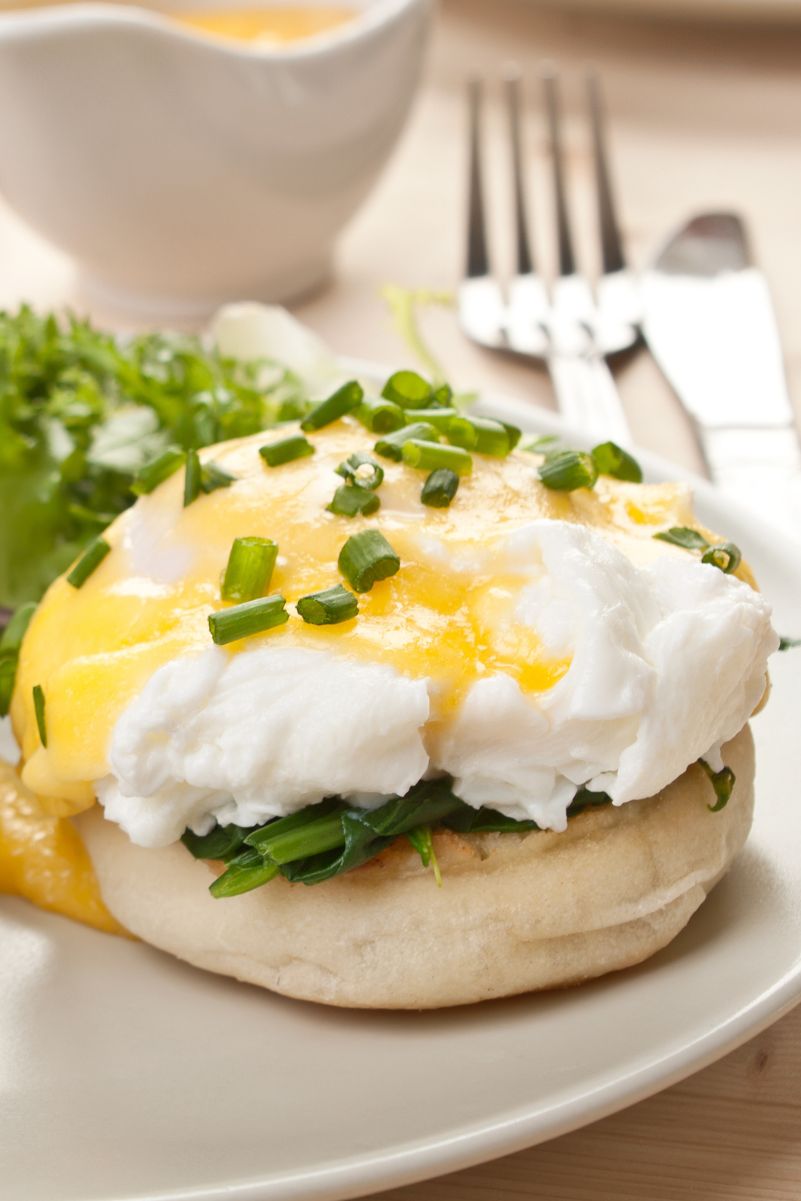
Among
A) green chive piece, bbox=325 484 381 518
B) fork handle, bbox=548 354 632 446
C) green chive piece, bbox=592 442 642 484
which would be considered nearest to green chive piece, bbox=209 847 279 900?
green chive piece, bbox=325 484 381 518

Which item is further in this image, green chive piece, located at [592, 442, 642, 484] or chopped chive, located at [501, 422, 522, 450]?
green chive piece, located at [592, 442, 642, 484]

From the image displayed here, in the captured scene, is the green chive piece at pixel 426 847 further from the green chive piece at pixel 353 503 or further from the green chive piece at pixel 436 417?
the green chive piece at pixel 436 417

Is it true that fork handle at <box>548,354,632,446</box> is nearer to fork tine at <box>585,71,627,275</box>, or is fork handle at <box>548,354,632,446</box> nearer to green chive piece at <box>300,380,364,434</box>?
fork tine at <box>585,71,627,275</box>

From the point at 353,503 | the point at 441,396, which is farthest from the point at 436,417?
the point at 353,503

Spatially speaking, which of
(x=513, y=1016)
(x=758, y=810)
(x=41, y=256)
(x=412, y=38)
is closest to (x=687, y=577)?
(x=758, y=810)

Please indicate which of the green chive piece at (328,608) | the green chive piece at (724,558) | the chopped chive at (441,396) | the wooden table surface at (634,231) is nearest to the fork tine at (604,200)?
the wooden table surface at (634,231)

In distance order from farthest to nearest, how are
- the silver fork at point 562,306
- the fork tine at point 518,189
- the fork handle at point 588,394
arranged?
the fork tine at point 518,189, the silver fork at point 562,306, the fork handle at point 588,394

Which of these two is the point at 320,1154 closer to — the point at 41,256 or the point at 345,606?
the point at 345,606
